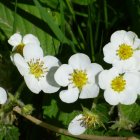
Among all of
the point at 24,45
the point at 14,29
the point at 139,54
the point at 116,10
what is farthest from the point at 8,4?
the point at 139,54

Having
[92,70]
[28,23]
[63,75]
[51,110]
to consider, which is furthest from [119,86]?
[28,23]

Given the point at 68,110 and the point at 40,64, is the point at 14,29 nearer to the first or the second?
the point at 40,64

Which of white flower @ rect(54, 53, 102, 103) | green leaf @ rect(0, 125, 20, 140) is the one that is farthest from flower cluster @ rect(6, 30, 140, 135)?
green leaf @ rect(0, 125, 20, 140)

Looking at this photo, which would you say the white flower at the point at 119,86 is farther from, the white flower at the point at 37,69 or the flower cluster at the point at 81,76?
the white flower at the point at 37,69

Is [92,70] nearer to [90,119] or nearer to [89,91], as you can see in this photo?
[89,91]

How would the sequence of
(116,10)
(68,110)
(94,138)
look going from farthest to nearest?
(116,10)
(68,110)
(94,138)

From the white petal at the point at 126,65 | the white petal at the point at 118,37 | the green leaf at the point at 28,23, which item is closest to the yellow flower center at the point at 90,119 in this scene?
the white petal at the point at 126,65

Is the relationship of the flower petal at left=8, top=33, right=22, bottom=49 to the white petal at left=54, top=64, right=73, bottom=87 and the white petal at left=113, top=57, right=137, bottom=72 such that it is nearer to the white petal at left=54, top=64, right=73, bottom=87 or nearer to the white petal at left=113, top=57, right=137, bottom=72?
the white petal at left=54, top=64, right=73, bottom=87
